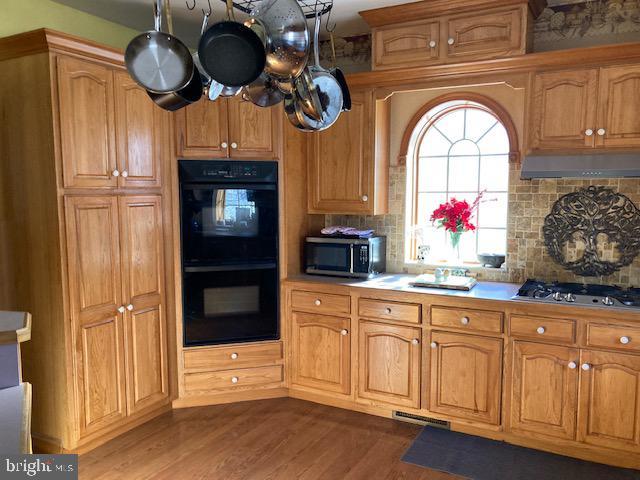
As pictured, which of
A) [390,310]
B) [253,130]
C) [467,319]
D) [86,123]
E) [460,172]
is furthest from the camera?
[460,172]

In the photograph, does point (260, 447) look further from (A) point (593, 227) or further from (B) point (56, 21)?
(B) point (56, 21)

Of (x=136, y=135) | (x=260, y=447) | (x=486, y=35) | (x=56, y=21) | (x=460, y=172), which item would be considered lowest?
(x=260, y=447)

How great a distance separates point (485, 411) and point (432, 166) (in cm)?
170

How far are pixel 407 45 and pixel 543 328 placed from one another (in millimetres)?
1872

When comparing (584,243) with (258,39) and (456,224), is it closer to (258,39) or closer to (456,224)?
(456,224)

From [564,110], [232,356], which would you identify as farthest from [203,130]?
[564,110]

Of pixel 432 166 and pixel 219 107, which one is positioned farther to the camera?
pixel 432 166

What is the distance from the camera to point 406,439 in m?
3.00

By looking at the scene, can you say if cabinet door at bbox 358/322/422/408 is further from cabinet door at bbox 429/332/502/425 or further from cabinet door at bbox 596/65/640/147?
cabinet door at bbox 596/65/640/147

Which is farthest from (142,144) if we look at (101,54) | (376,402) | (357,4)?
(376,402)

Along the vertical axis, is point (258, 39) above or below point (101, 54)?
below

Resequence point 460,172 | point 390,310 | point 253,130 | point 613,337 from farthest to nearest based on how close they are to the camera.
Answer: point 460,172, point 253,130, point 390,310, point 613,337

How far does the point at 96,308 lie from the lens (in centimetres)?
282

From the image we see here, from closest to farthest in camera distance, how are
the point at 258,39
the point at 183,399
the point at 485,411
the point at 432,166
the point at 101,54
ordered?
the point at 258,39 → the point at 101,54 → the point at 485,411 → the point at 183,399 → the point at 432,166
